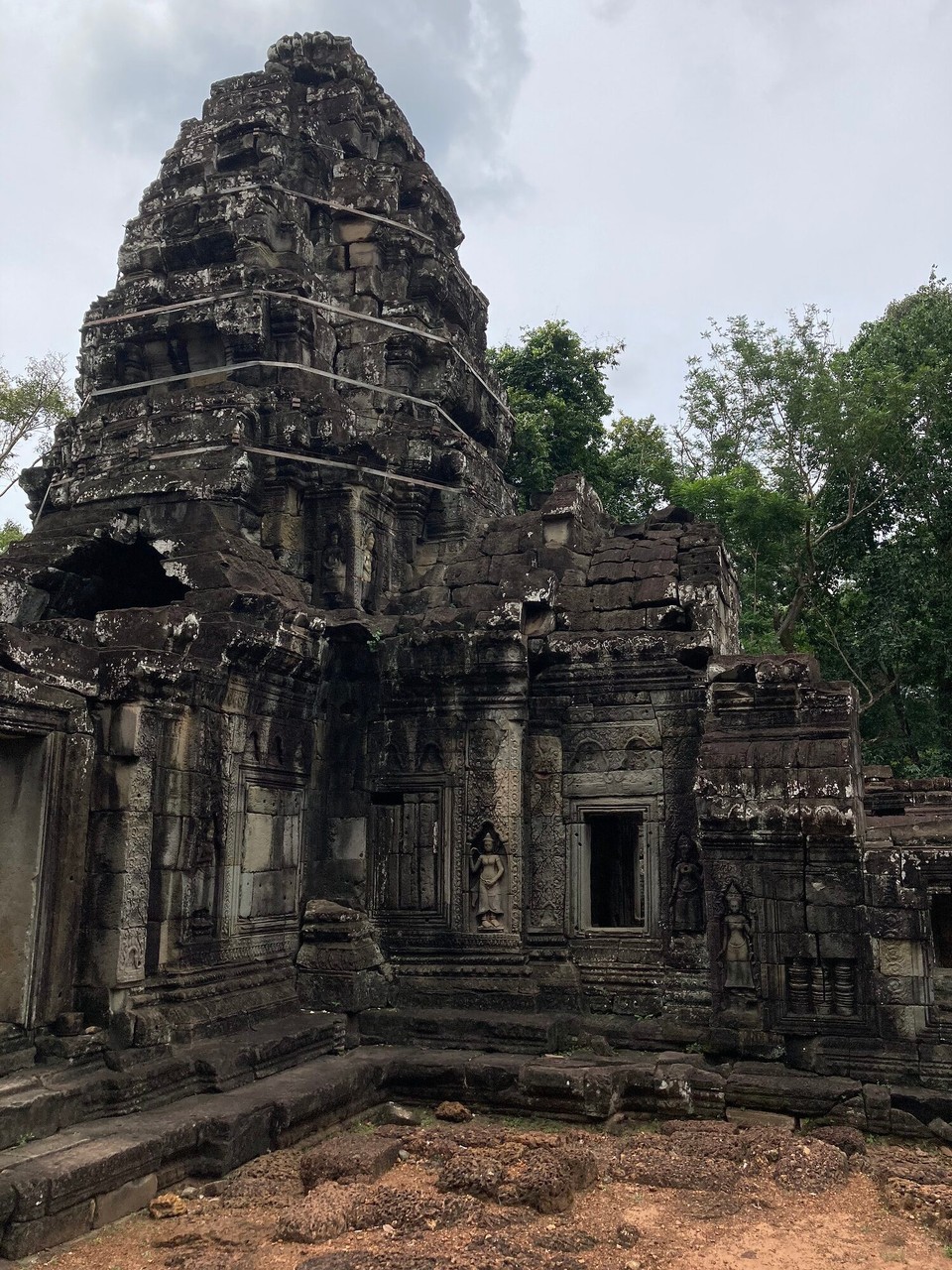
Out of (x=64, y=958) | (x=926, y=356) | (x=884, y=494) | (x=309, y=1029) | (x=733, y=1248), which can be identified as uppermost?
(x=926, y=356)

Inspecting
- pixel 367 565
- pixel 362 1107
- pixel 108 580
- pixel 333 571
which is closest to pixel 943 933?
pixel 362 1107

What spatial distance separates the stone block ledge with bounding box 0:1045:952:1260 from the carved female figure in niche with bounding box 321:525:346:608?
428 cm

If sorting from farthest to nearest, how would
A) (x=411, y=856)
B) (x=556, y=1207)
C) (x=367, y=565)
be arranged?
1. (x=367, y=565)
2. (x=411, y=856)
3. (x=556, y=1207)

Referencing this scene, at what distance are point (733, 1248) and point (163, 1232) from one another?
122 inches

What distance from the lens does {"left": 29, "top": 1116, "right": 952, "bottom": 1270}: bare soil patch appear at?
17.8 ft

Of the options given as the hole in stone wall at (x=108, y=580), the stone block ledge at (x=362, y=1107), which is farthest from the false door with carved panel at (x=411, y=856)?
the hole in stone wall at (x=108, y=580)

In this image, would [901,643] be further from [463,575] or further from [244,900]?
[244,900]

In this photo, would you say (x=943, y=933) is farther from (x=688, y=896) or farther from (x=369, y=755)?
(x=369, y=755)

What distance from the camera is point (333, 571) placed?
10.7 meters

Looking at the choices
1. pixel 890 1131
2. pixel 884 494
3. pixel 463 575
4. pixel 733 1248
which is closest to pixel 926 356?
pixel 884 494

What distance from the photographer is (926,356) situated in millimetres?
21484

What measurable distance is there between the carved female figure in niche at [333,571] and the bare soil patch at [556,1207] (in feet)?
16.8

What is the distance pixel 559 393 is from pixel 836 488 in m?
6.15

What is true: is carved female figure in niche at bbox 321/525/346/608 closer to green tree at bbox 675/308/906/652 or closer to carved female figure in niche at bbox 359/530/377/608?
carved female figure in niche at bbox 359/530/377/608
